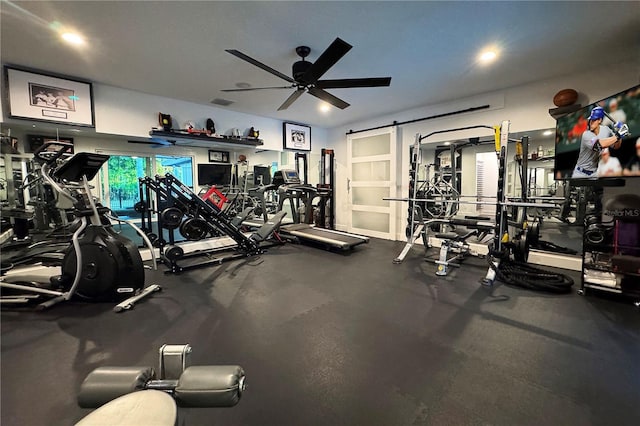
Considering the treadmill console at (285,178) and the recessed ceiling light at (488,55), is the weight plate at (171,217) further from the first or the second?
the recessed ceiling light at (488,55)

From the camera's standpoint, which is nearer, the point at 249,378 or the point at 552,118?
the point at 249,378

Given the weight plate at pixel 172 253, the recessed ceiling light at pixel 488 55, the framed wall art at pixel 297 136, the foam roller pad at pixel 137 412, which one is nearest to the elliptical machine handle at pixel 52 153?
the weight plate at pixel 172 253

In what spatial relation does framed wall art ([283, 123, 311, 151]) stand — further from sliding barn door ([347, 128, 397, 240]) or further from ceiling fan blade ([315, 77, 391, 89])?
ceiling fan blade ([315, 77, 391, 89])

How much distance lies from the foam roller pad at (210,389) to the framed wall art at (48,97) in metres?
4.82

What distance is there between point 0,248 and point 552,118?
8482 mm

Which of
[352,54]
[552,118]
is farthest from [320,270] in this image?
[552,118]

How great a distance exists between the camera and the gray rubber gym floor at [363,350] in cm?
155

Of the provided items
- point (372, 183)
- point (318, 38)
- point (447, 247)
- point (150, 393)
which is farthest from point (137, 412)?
point (372, 183)

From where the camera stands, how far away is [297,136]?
22.9ft

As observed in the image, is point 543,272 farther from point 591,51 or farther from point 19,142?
point 19,142

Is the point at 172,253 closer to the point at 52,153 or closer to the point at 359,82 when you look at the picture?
the point at 52,153

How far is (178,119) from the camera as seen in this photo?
16.6ft

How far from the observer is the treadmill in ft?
17.1

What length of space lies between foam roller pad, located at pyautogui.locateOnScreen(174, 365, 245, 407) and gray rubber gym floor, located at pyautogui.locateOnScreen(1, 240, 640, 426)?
113 millimetres
